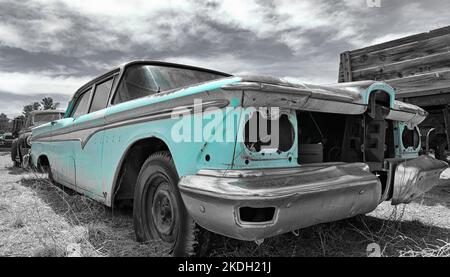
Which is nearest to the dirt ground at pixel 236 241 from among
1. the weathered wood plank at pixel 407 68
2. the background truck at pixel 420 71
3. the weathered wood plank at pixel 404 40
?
the background truck at pixel 420 71

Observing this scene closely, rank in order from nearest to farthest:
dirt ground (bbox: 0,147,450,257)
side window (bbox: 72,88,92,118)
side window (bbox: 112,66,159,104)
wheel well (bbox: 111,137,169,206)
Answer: dirt ground (bbox: 0,147,450,257) → wheel well (bbox: 111,137,169,206) → side window (bbox: 112,66,159,104) → side window (bbox: 72,88,92,118)

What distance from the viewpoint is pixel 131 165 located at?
300 centimetres

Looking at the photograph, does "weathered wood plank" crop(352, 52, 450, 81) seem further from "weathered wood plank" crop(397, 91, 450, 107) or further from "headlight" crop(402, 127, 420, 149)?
"headlight" crop(402, 127, 420, 149)

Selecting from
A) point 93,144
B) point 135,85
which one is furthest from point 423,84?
point 93,144

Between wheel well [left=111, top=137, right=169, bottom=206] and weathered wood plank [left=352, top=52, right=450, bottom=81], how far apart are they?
3.91 meters

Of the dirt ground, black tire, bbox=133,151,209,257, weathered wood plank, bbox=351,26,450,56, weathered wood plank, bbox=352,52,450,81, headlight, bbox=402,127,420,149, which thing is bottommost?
the dirt ground

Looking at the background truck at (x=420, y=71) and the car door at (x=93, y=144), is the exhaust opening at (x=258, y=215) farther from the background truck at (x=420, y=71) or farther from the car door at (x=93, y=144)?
the background truck at (x=420, y=71)

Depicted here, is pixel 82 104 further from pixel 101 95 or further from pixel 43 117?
pixel 43 117

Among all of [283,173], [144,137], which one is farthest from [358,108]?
[144,137]

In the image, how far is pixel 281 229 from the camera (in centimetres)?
176

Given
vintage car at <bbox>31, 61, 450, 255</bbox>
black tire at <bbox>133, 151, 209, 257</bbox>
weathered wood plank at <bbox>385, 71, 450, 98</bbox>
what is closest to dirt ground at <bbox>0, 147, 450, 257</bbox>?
black tire at <bbox>133, 151, 209, 257</bbox>

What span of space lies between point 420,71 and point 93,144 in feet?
14.6

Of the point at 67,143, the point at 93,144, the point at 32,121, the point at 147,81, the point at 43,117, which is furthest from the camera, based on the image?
the point at 43,117

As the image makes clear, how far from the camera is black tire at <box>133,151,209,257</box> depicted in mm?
2109
